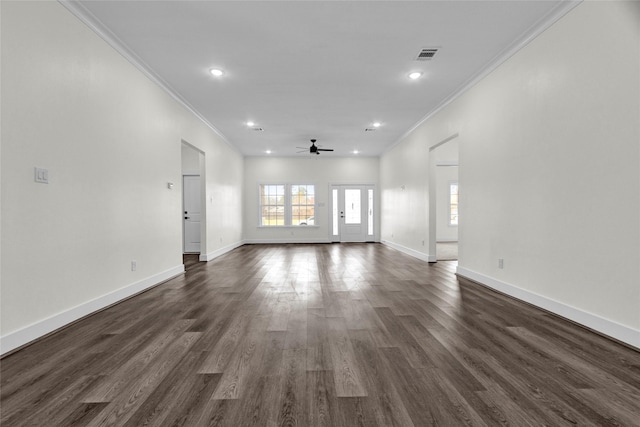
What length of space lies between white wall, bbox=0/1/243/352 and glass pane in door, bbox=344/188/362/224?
653 cm

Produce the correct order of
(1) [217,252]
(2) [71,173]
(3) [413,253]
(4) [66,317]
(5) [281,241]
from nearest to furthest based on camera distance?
(4) [66,317], (2) [71,173], (3) [413,253], (1) [217,252], (5) [281,241]

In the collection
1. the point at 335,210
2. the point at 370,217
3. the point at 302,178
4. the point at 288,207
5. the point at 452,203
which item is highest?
the point at 302,178

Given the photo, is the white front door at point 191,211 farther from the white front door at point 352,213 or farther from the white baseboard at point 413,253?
the white baseboard at point 413,253

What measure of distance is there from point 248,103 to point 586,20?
14.5 feet

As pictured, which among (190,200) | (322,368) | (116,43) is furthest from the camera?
(190,200)

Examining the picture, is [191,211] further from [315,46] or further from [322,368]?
[322,368]

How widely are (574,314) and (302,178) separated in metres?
8.17

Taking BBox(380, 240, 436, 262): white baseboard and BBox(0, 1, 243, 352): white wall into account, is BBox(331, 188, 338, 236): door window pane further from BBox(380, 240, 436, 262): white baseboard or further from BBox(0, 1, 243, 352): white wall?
BBox(0, 1, 243, 352): white wall

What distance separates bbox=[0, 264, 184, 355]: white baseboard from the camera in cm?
214

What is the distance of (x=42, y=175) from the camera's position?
95.3 inches

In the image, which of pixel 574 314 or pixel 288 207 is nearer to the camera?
pixel 574 314

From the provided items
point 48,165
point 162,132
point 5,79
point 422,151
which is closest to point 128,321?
point 48,165

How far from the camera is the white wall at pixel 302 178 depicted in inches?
391

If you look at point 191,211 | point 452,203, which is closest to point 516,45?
point 191,211
